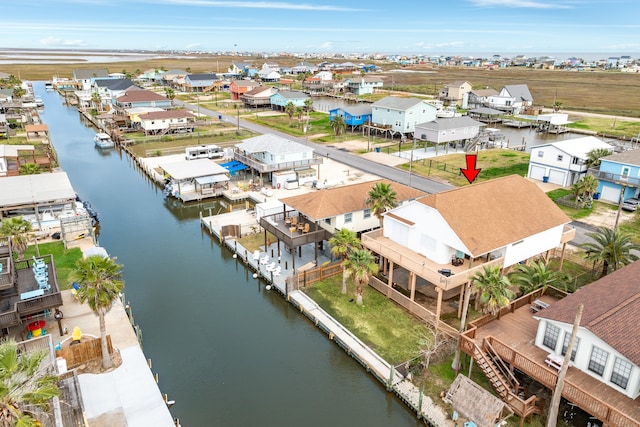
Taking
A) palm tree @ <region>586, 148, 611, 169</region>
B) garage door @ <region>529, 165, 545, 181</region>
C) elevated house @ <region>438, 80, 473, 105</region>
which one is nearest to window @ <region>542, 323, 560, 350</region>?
palm tree @ <region>586, 148, 611, 169</region>

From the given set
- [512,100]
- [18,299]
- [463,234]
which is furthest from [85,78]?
[463,234]

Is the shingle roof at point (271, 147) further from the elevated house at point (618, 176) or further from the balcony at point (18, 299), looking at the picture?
the elevated house at point (618, 176)

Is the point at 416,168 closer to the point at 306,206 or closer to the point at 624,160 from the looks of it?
the point at 624,160

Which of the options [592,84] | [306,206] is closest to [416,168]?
[306,206]

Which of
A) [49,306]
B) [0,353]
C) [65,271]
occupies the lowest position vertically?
[65,271]

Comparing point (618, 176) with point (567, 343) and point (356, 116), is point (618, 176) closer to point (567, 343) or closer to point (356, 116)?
point (567, 343)

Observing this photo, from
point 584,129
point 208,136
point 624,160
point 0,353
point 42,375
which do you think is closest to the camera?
point 0,353
